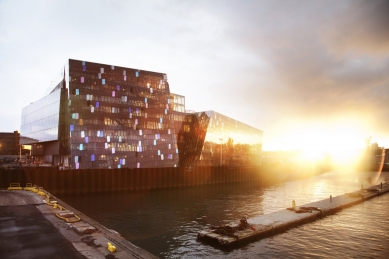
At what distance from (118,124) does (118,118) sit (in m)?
1.67

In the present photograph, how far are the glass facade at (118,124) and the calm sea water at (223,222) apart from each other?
32.2m

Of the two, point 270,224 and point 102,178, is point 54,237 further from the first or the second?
point 102,178

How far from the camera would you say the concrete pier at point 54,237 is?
15320 mm

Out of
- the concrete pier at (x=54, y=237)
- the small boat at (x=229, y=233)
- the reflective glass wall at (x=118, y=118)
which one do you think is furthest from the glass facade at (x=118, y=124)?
the small boat at (x=229, y=233)

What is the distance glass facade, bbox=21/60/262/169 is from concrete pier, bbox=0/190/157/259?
54.3m

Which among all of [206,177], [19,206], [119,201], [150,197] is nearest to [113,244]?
[19,206]

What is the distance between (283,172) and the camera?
128625 millimetres

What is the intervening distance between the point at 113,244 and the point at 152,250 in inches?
244

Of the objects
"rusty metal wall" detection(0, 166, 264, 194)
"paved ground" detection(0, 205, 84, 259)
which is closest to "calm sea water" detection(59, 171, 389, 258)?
"rusty metal wall" detection(0, 166, 264, 194)

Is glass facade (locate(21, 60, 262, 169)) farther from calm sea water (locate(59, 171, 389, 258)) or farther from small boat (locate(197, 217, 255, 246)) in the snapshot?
small boat (locate(197, 217, 255, 246))

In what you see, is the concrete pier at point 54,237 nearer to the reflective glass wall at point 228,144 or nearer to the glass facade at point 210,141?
the glass facade at point 210,141

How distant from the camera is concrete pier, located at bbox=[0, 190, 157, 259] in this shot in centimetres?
1532

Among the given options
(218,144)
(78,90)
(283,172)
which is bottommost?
(283,172)

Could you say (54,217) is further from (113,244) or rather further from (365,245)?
(365,245)
